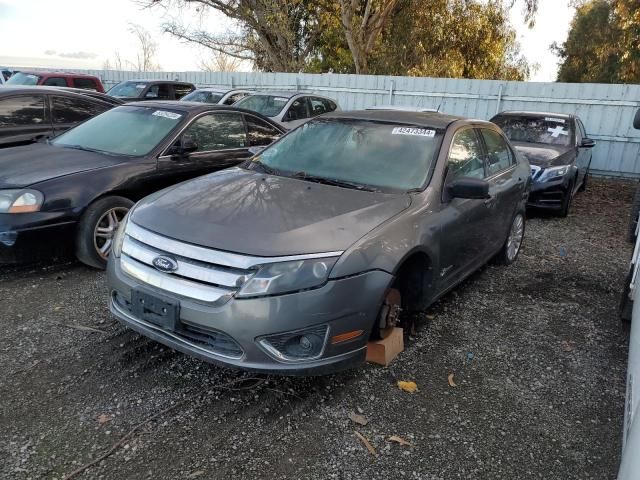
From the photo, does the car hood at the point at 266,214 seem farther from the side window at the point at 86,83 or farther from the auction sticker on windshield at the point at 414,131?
the side window at the point at 86,83

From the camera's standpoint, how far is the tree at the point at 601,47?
55.4ft

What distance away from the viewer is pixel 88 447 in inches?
94.2

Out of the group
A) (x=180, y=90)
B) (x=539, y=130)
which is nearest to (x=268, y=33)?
(x=180, y=90)

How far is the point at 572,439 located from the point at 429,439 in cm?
80

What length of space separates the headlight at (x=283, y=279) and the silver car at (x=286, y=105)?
792 cm

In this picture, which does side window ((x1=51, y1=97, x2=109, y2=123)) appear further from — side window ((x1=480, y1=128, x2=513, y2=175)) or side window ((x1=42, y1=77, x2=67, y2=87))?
side window ((x1=42, y1=77, x2=67, y2=87))

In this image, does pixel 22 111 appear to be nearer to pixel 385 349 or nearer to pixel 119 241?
pixel 119 241

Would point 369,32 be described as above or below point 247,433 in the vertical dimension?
above

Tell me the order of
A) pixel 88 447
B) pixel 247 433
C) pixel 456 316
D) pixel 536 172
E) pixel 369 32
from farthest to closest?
pixel 369 32 → pixel 536 172 → pixel 456 316 → pixel 247 433 → pixel 88 447

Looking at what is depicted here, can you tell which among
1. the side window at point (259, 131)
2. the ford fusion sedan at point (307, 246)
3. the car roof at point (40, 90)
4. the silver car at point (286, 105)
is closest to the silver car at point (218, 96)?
the silver car at point (286, 105)

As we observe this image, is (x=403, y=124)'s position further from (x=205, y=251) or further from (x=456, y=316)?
(x=205, y=251)

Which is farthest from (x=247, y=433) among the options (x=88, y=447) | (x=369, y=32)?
(x=369, y=32)

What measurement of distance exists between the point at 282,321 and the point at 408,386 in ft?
3.49

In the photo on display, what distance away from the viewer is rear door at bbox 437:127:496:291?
139 inches
